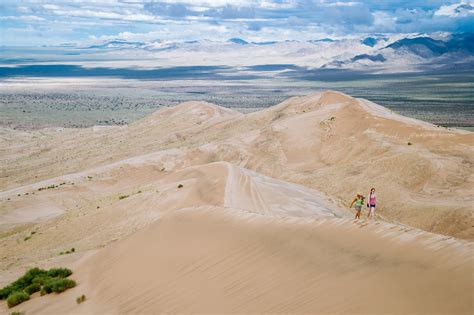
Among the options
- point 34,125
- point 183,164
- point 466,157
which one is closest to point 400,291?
point 466,157

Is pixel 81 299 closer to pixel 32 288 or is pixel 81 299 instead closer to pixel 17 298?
pixel 17 298

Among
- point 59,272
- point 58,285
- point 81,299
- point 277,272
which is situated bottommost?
point 59,272

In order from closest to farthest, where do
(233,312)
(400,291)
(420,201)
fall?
1. (400,291)
2. (233,312)
3. (420,201)

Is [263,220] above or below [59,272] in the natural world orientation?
above

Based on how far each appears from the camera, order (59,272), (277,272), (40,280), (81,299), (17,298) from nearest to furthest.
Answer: (277,272), (81,299), (17,298), (40,280), (59,272)

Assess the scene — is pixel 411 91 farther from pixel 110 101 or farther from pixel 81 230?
pixel 81 230

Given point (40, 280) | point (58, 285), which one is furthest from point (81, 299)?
point (40, 280)

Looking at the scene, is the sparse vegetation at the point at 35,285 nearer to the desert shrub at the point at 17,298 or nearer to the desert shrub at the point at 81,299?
the desert shrub at the point at 17,298
